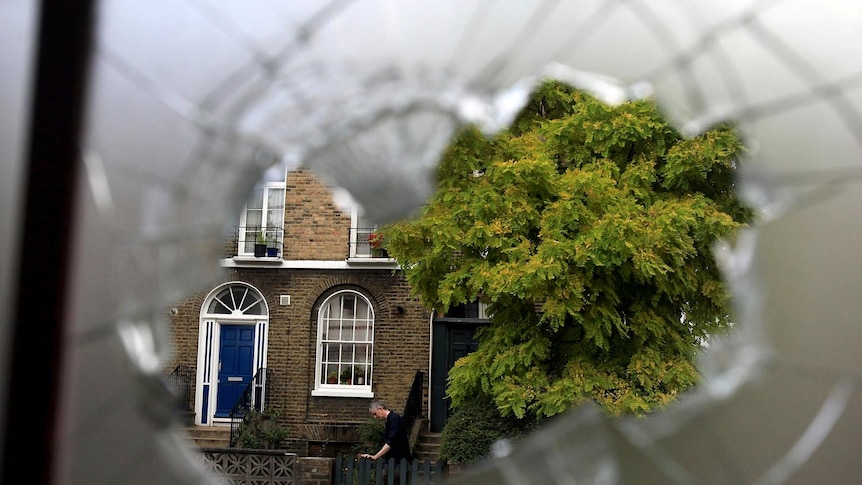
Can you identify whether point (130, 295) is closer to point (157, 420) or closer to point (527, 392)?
point (157, 420)

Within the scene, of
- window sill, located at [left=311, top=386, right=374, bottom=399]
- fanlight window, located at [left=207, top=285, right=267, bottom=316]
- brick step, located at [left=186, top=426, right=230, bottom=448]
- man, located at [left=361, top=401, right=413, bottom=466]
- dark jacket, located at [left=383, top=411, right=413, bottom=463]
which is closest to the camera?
man, located at [left=361, top=401, right=413, bottom=466]

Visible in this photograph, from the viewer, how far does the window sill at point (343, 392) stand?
6078 millimetres

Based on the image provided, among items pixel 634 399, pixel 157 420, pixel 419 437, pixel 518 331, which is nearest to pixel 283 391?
pixel 419 437

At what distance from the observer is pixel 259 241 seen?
636cm

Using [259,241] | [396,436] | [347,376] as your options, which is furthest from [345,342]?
[396,436]

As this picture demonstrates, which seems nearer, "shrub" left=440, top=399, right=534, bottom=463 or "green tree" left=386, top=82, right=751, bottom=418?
"green tree" left=386, top=82, right=751, bottom=418

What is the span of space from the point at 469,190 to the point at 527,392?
940mm

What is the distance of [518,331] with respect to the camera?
12.5 feet

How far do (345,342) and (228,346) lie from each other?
957 mm

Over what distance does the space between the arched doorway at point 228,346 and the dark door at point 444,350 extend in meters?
1.35

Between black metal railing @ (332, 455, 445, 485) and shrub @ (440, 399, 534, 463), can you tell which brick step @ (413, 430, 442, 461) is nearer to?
shrub @ (440, 399, 534, 463)

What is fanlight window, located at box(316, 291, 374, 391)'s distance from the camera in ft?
20.4

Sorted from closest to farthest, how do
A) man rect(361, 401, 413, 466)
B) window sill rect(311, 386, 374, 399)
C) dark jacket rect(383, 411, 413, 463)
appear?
man rect(361, 401, 413, 466), dark jacket rect(383, 411, 413, 463), window sill rect(311, 386, 374, 399)

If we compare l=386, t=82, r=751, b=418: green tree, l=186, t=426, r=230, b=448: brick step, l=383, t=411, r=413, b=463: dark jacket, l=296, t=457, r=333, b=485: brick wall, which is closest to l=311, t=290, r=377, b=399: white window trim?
l=186, t=426, r=230, b=448: brick step
